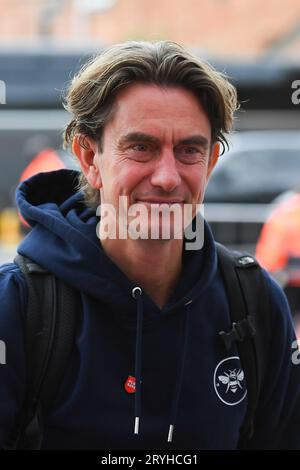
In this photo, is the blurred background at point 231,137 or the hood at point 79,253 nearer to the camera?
the hood at point 79,253

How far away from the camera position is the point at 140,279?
2.34 metres

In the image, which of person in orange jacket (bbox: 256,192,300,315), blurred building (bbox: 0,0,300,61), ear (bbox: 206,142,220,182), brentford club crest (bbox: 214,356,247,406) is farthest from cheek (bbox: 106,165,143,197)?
blurred building (bbox: 0,0,300,61)

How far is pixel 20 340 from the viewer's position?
2.07 meters

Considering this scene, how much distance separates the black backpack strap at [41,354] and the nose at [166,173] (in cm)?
38

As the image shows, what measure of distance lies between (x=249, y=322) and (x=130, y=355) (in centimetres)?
35

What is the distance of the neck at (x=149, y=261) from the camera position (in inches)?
90.7

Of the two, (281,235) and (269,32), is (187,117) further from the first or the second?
(269,32)

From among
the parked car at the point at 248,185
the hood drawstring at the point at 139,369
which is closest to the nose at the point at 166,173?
the hood drawstring at the point at 139,369

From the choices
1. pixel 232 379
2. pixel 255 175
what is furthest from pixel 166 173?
pixel 255 175

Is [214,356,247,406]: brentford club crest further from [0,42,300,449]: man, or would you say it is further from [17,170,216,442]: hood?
[17,170,216,442]: hood

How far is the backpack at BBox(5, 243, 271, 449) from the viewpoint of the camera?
6.86ft

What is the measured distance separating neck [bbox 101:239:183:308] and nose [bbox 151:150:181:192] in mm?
194

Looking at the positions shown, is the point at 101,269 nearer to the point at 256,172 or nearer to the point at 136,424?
the point at 136,424

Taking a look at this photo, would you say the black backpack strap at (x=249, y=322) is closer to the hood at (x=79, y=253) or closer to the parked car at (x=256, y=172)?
the hood at (x=79, y=253)
